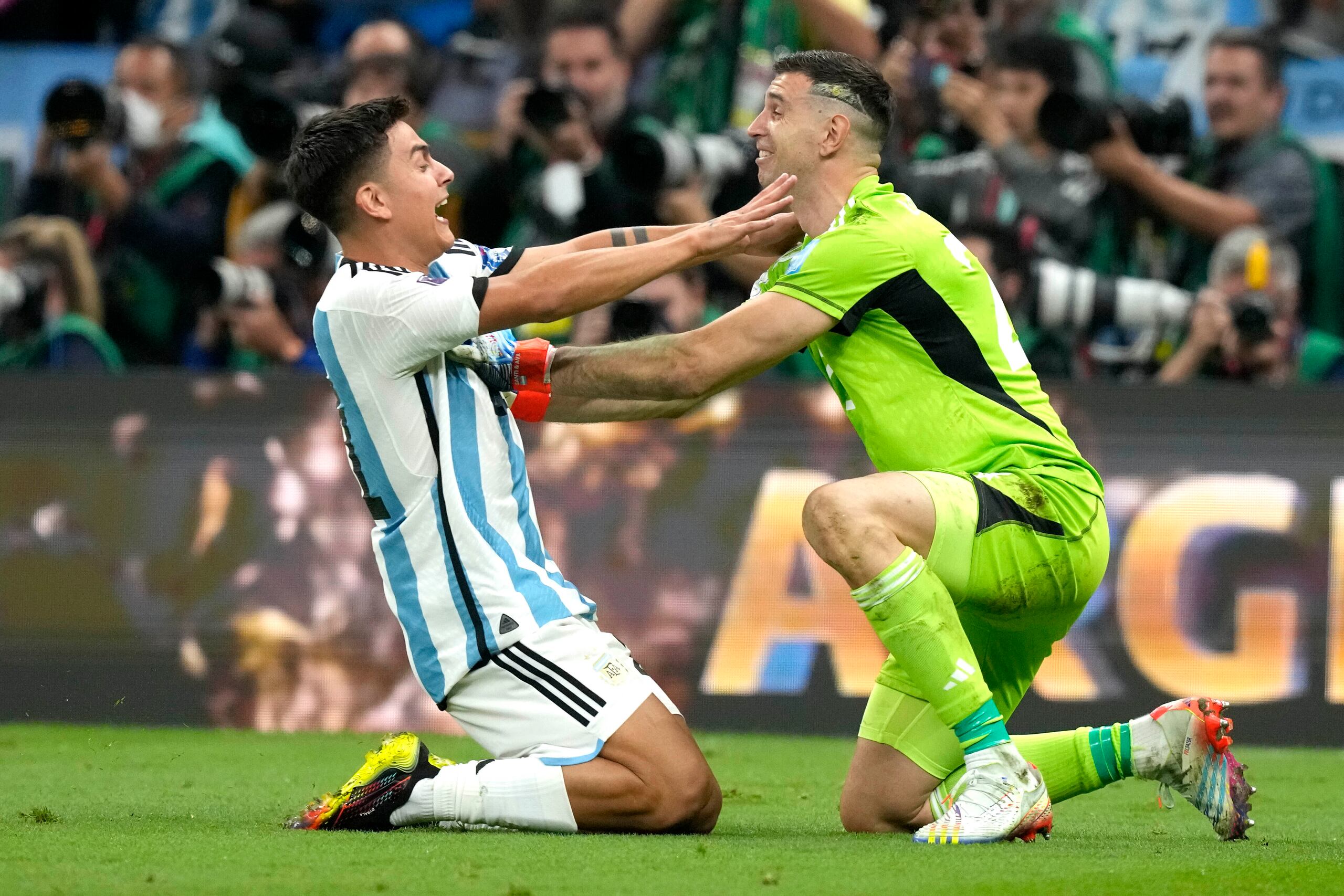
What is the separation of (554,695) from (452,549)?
0.43 m

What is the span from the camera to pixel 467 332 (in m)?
Answer: 4.00

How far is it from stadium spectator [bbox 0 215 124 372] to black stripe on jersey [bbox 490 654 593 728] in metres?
5.02

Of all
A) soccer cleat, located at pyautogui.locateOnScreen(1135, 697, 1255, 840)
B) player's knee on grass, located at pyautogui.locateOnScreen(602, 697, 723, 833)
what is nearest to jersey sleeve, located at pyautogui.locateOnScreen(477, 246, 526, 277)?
player's knee on grass, located at pyautogui.locateOnScreen(602, 697, 723, 833)

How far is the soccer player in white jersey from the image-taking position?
13.3ft

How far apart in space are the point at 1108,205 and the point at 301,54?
4520 mm

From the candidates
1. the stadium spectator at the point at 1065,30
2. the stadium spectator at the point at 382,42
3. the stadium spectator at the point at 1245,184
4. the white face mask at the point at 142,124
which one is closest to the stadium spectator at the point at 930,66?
the stadium spectator at the point at 1065,30

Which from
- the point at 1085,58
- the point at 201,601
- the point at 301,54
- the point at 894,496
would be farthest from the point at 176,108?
the point at 894,496

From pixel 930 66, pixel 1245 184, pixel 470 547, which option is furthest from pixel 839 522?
pixel 930 66

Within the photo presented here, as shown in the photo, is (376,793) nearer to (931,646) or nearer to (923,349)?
(931,646)

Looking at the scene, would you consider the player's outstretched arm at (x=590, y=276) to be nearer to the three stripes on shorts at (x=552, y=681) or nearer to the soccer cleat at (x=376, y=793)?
the three stripes on shorts at (x=552, y=681)

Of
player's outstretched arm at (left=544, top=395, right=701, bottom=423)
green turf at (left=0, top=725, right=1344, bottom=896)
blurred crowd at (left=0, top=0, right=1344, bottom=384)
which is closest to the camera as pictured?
green turf at (left=0, top=725, right=1344, bottom=896)

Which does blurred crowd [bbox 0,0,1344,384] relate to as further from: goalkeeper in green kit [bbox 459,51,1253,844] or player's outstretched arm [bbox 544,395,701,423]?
goalkeeper in green kit [bbox 459,51,1253,844]

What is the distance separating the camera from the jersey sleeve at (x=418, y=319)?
399cm

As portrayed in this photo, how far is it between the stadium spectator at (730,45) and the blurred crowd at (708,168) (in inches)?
0.6
